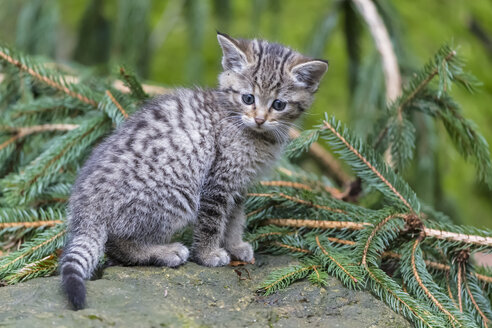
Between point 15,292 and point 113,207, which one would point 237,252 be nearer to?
point 113,207

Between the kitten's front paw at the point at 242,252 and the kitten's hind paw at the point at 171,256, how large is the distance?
0.32 metres

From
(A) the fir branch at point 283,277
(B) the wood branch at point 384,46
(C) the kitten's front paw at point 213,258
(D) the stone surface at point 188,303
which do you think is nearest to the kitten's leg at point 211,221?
(C) the kitten's front paw at point 213,258

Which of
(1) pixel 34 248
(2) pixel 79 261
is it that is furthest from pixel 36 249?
(2) pixel 79 261

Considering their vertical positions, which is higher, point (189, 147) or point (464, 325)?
point (189, 147)

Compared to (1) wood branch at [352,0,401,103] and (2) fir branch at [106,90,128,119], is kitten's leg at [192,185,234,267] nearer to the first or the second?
(2) fir branch at [106,90,128,119]

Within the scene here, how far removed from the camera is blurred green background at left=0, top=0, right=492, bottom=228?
4.53 m

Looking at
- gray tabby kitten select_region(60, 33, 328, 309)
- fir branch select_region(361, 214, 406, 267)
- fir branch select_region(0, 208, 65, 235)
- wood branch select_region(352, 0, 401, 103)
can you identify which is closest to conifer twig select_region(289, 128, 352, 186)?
wood branch select_region(352, 0, 401, 103)

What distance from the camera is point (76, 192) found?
2980 mm

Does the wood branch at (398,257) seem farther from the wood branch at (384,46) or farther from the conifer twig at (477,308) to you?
the wood branch at (384,46)

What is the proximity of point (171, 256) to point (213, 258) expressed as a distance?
1.02 ft

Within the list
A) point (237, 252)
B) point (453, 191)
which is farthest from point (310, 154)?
point (237, 252)

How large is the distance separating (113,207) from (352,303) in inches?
51.7

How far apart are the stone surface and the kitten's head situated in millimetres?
1066

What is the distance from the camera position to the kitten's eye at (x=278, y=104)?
3.56m
